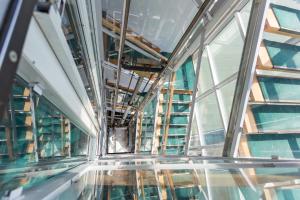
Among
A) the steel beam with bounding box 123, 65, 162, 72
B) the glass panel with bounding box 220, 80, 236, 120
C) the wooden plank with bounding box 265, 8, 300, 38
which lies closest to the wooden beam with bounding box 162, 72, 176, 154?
the steel beam with bounding box 123, 65, 162, 72

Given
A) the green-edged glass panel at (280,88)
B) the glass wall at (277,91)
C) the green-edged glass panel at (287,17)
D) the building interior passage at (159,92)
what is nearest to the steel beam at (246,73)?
the building interior passage at (159,92)

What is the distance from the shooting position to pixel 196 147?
4328 millimetres

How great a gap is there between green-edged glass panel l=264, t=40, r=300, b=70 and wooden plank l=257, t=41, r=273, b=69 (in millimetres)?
44

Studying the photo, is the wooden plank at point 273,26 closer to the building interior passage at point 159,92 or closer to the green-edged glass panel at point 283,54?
the building interior passage at point 159,92

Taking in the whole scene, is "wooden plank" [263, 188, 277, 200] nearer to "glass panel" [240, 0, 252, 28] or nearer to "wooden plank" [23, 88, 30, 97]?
"wooden plank" [23, 88, 30, 97]

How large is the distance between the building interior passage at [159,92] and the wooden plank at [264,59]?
1 centimetres

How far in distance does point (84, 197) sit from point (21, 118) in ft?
1.55

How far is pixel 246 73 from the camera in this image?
2213 millimetres

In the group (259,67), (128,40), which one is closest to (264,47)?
(259,67)

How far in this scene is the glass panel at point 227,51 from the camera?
10.8ft

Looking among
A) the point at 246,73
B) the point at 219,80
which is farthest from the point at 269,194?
the point at 219,80

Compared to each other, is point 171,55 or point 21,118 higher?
point 171,55

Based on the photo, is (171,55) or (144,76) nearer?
(171,55)

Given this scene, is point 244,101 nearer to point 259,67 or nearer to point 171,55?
point 259,67
